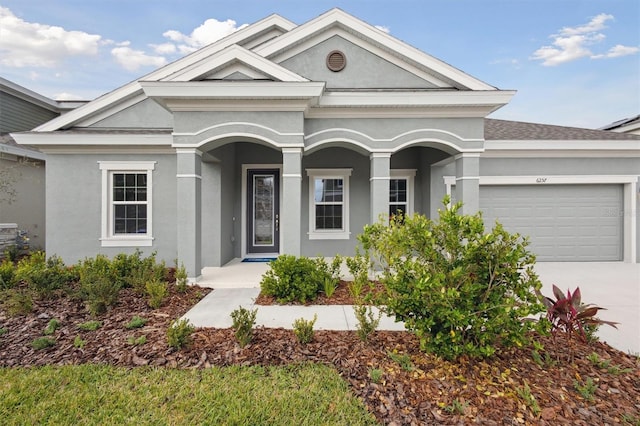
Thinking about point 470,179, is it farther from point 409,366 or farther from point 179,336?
point 179,336

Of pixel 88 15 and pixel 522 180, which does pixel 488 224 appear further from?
pixel 88 15

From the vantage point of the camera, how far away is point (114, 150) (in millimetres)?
8297

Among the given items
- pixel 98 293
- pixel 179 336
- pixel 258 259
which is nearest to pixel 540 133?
pixel 258 259

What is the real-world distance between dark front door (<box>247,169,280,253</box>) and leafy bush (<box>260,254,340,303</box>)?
3999 mm

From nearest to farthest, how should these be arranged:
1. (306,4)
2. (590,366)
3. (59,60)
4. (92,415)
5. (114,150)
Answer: (92,415)
(590,366)
(114,150)
(306,4)
(59,60)

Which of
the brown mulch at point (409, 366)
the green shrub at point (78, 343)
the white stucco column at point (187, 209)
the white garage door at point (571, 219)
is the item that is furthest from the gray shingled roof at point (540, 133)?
the green shrub at point (78, 343)

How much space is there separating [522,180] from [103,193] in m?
12.0

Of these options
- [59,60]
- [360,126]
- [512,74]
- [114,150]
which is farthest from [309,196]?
[59,60]

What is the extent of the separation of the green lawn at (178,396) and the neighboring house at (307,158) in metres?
3.49

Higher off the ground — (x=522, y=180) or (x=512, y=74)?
(x=512, y=74)

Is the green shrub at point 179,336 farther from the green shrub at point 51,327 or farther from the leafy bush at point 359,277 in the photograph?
the leafy bush at point 359,277

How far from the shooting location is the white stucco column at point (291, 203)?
665cm

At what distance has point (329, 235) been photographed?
9.70 m

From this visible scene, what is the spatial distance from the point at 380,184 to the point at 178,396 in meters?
5.82
